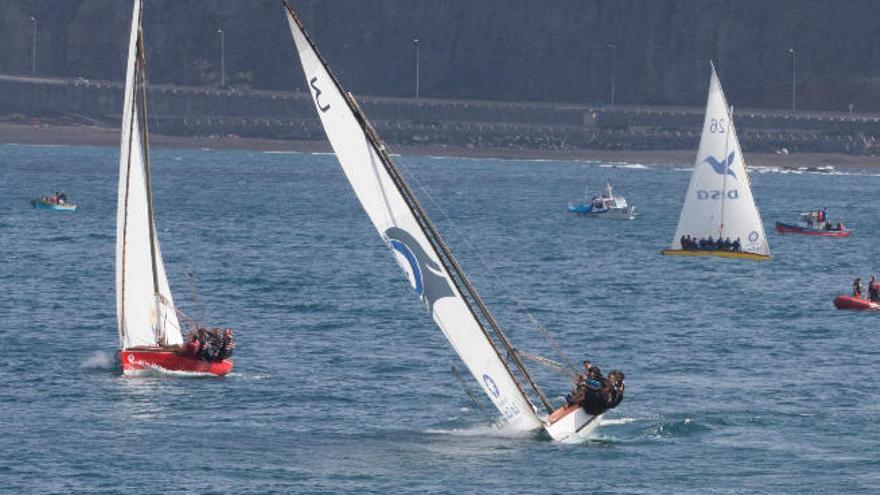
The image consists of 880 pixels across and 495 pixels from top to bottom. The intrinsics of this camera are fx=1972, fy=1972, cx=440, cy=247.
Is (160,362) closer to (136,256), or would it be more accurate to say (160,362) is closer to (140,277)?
(140,277)

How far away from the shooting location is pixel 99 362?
68438mm

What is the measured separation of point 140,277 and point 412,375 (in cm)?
993

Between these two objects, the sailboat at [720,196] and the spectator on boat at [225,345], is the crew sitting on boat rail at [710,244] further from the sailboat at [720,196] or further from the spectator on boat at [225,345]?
the spectator on boat at [225,345]

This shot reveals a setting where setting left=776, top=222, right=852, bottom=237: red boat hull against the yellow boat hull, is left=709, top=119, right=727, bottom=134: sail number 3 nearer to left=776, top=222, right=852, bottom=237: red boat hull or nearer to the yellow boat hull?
the yellow boat hull

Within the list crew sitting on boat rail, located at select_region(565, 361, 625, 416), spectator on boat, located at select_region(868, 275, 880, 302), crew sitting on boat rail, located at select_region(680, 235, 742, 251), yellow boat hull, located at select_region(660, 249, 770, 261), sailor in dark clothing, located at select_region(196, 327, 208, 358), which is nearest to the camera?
crew sitting on boat rail, located at select_region(565, 361, 625, 416)

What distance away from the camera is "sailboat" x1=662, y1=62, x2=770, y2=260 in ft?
353

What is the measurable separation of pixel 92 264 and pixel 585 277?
26732mm

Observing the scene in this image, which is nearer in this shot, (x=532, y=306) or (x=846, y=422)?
(x=846, y=422)

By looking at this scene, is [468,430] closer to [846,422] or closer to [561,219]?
[846,422]

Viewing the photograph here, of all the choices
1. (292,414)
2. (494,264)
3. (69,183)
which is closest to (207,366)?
(292,414)

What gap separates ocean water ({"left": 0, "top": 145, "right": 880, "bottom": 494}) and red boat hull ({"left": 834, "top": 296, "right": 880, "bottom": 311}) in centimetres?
101

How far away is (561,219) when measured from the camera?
154 metres

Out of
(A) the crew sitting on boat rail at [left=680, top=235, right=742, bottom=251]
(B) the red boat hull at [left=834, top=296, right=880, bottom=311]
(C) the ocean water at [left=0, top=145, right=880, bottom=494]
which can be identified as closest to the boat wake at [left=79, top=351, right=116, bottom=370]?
(C) the ocean water at [left=0, top=145, right=880, bottom=494]

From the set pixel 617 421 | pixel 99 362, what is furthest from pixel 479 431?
pixel 99 362
